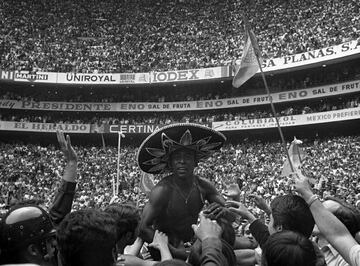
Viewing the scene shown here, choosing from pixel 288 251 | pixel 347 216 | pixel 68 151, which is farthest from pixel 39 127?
pixel 288 251

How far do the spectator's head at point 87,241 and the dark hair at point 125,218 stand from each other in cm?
82

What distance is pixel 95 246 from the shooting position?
7.12 ft

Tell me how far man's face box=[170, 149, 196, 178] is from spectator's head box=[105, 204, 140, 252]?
114 cm

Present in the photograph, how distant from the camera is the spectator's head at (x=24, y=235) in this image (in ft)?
7.55

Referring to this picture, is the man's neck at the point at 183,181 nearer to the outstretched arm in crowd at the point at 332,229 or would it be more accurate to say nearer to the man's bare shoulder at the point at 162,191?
the man's bare shoulder at the point at 162,191

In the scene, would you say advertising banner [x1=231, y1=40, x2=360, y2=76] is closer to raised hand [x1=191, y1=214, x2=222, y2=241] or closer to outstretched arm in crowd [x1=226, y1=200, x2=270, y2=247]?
outstretched arm in crowd [x1=226, y1=200, x2=270, y2=247]

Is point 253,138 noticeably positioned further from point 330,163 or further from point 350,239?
point 350,239

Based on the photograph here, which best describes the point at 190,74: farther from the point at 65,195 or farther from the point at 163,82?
the point at 65,195

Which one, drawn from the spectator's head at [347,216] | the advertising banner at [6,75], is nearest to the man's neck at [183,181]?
the spectator's head at [347,216]

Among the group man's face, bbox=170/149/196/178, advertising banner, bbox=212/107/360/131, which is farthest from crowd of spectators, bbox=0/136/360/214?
man's face, bbox=170/149/196/178

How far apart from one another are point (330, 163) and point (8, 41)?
1051 inches

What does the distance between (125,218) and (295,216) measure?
3.56 feet

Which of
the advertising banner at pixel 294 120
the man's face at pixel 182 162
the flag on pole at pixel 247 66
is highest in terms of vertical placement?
the advertising banner at pixel 294 120

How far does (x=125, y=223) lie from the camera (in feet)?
10.2
